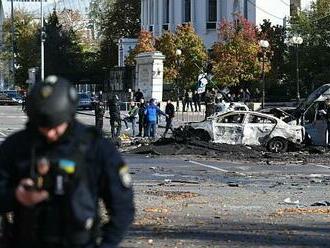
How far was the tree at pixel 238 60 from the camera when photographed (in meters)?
62.4

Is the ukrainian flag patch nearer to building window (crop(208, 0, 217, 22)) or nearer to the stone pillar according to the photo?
the stone pillar

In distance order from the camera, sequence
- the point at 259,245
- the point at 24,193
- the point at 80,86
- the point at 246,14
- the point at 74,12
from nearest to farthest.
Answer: the point at 24,193 → the point at 259,245 → the point at 246,14 → the point at 80,86 → the point at 74,12

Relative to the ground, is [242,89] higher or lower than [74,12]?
lower

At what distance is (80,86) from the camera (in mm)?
101875

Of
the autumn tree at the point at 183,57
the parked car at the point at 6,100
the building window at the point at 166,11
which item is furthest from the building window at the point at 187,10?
the parked car at the point at 6,100

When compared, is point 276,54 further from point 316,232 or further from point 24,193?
point 24,193

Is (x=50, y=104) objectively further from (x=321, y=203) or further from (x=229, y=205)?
(x=321, y=203)

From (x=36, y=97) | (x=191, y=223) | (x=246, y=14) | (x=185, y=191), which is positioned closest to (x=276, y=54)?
(x=246, y=14)

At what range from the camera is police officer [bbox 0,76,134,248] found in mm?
3689

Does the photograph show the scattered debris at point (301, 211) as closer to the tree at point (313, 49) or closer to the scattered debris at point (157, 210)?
the scattered debris at point (157, 210)

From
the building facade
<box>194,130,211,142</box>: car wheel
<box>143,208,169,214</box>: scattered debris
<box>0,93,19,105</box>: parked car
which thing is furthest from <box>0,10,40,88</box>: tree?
<box>143,208,169,214</box>: scattered debris

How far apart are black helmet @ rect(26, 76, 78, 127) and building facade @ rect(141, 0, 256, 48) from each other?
74259 mm

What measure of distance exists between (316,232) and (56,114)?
22.6 ft

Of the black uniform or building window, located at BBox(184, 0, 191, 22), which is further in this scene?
building window, located at BBox(184, 0, 191, 22)
